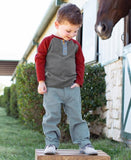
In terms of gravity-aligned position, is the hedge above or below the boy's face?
below

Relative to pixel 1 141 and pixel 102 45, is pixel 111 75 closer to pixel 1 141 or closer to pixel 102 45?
pixel 102 45

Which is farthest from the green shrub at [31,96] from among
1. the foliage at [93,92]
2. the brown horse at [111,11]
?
the brown horse at [111,11]

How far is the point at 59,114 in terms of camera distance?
9.12 feet

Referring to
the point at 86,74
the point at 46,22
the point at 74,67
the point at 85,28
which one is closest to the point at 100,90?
the point at 86,74

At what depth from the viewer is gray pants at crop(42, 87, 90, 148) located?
2.72 metres

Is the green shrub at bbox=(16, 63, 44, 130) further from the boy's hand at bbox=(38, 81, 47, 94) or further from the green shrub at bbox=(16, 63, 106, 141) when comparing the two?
the boy's hand at bbox=(38, 81, 47, 94)

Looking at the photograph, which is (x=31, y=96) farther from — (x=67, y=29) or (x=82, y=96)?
(x=67, y=29)

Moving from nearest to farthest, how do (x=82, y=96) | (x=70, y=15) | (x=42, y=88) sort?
(x=70, y=15) → (x=42, y=88) → (x=82, y=96)

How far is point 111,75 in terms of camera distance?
4.69 m

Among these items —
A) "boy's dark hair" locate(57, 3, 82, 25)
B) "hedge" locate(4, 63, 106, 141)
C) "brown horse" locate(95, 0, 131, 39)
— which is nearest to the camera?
"boy's dark hair" locate(57, 3, 82, 25)

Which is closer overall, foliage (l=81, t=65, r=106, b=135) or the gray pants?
the gray pants

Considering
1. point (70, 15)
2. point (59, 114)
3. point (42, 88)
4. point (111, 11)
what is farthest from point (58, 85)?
point (111, 11)

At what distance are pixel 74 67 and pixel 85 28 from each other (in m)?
3.39

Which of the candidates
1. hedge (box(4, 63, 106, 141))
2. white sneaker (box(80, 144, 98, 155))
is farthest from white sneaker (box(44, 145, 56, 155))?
hedge (box(4, 63, 106, 141))
